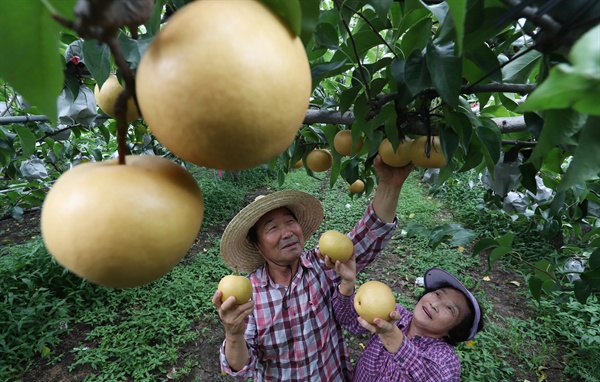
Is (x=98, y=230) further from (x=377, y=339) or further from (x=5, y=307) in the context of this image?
(x=5, y=307)

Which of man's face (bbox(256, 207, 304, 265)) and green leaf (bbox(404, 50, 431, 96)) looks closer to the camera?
green leaf (bbox(404, 50, 431, 96))

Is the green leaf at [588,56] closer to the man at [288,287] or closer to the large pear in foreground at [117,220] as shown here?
the large pear in foreground at [117,220]

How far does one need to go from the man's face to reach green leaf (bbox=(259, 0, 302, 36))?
152cm

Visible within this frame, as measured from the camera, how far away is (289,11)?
0.45 m

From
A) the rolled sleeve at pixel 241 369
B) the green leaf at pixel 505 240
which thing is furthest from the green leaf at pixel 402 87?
the rolled sleeve at pixel 241 369

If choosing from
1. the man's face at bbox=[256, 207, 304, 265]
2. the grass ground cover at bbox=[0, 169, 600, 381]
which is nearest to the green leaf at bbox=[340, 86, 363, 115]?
the man's face at bbox=[256, 207, 304, 265]

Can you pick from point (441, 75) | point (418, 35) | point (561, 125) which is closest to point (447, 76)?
point (441, 75)

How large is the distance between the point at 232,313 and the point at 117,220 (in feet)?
4.13

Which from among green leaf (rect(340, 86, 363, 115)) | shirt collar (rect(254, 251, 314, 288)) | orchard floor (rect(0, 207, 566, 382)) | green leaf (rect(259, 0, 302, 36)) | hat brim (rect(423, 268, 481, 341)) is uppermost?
green leaf (rect(259, 0, 302, 36))

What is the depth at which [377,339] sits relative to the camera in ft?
6.95

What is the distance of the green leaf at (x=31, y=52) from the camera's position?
0.49 meters

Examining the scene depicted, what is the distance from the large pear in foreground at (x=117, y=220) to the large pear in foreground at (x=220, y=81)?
6 centimetres

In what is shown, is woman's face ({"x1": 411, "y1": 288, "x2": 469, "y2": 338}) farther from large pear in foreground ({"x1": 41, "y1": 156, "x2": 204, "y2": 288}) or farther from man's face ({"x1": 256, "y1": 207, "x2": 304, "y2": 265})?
large pear in foreground ({"x1": 41, "y1": 156, "x2": 204, "y2": 288})

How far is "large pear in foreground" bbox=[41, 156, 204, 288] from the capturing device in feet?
1.43
